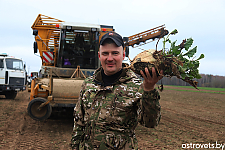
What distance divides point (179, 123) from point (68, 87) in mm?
5087

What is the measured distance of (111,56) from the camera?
1856mm

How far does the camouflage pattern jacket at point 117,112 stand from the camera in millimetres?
1745

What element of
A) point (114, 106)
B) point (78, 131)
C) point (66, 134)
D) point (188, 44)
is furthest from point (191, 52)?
point (66, 134)

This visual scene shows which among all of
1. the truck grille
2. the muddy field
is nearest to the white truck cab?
the truck grille

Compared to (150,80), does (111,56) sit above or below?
above

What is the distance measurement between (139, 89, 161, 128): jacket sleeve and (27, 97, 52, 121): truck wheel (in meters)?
4.61

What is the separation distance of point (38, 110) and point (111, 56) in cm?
472

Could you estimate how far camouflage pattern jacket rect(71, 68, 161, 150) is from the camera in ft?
5.73

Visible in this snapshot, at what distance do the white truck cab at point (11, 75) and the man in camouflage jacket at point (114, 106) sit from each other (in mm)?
13877

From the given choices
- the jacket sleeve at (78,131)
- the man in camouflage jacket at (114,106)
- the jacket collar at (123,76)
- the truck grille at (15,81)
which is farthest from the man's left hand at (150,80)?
the truck grille at (15,81)

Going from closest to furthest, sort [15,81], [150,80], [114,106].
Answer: [150,80]
[114,106]
[15,81]

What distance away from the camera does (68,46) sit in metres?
7.61

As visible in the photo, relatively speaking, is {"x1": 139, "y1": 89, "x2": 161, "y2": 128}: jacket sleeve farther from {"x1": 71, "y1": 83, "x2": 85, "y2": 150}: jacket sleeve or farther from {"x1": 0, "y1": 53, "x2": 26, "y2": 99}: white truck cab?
{"x1": 0, "y1": 53, "x2": 26, "y2": 99}: white truck cab

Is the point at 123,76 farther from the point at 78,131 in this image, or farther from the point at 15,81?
the point at 15,81
